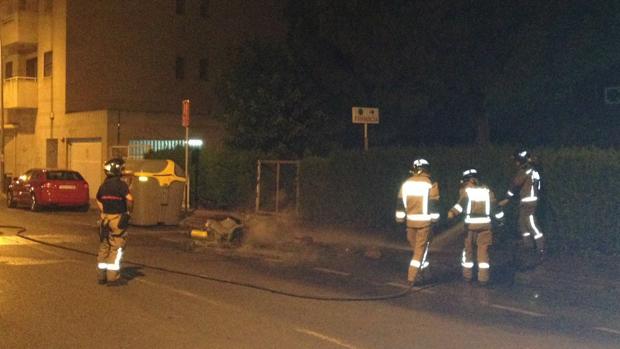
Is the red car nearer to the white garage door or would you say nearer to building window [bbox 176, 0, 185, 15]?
the white garage door

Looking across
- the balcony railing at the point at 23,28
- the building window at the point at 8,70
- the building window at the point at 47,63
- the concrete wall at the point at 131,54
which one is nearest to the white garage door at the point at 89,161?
the concrete wall at the point at 131,54

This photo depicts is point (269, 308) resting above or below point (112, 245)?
below

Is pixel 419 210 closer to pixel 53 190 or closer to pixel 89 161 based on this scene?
pixel 53 190

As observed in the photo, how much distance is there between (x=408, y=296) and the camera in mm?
11547

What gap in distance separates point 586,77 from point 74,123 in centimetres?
2262

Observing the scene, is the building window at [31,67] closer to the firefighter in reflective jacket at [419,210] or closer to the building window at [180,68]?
the building window at [180,68]

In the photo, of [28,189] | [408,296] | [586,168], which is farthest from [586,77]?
[28,189]

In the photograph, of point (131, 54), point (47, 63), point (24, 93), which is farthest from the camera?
point (24, 93)

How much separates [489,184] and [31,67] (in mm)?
32090

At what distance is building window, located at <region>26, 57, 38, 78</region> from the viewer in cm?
→ 4194

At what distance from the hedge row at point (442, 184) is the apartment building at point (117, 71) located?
8.82 m

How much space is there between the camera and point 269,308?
33.8 feet

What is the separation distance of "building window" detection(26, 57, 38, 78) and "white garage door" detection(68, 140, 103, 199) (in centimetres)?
745

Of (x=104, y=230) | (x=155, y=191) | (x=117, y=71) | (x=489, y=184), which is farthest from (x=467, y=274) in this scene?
(x=117, y=71)
